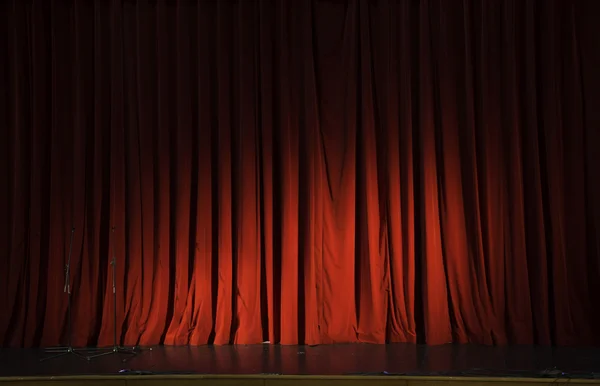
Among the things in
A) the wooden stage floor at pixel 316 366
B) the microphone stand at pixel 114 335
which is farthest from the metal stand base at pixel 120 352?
the wooden stage floor at pixel 316 366

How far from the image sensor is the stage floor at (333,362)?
3.74 meters

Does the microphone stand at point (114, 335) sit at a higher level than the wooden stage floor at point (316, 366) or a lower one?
higher

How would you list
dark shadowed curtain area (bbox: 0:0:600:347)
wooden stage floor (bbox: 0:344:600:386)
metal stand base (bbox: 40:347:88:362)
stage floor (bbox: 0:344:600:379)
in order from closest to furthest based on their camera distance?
wooden stage floor (bbox: 0:344:600:386) < stage floor (bbox: 0:344:600:379) < metal stand base (bbox: 40:347:88:362) < dark shadowed curtain area (bbox: 0:0:600:347)

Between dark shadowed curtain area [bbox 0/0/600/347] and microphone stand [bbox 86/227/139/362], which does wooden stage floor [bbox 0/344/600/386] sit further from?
dark shadowed curtain area [bbox 0/0/600/347]

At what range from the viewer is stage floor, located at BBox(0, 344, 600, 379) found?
147 inches

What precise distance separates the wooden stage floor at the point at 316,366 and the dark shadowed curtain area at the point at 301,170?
0.25 m

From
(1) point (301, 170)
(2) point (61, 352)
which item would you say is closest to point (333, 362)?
(1) point (301, 170)

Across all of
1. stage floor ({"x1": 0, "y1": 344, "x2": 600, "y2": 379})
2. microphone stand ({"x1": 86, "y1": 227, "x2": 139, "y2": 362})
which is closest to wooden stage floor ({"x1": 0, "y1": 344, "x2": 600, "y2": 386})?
stage floor ({"x1": 0, "y1": 344, "x2": 600, "y2": 379})

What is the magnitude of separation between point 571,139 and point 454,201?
3.33 feet

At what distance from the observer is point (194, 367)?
12.9 ft

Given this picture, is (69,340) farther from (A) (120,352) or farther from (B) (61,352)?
(A) (120,352)

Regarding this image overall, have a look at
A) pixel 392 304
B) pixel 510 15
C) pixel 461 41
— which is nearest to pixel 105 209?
pixel 392 304

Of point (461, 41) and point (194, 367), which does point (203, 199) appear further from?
point (461, 41)

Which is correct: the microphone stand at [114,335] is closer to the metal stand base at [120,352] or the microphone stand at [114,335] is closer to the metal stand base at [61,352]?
the metal stand base at [120,352]
